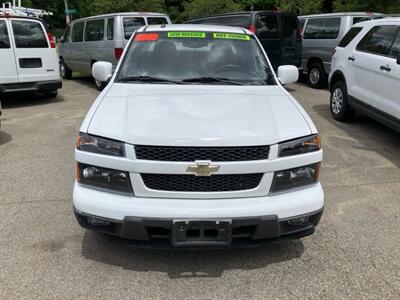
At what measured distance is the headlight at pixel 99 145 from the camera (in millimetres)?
3049

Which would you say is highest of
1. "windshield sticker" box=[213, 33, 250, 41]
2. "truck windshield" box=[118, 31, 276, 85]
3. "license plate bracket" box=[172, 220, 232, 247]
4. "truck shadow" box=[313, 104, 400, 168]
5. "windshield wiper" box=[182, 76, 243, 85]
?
"windshield sticker" box=[213, 33, 250, 41]

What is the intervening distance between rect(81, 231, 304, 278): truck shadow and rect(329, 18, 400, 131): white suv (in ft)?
11.7

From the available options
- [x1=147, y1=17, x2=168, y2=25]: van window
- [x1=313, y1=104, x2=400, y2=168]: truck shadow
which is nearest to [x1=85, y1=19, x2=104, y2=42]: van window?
[x1=147, y1=17, x2=168, y2=25]: van window

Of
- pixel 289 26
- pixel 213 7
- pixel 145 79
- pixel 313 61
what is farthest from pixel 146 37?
pixel 213 7

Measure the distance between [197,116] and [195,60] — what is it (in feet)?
4.30

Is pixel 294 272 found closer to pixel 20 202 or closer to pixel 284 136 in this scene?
pixel 284 136

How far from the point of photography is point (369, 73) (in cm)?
Result: 684

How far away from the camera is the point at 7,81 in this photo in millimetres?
9352

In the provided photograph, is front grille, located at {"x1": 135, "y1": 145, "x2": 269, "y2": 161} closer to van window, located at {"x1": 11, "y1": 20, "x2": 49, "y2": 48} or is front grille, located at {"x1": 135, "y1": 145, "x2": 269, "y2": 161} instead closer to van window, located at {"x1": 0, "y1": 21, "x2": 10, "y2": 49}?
van window, located at {"x1": 0, "y1": 21, "x2": 10, "y2": 49}

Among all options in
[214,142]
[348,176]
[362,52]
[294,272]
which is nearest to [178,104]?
[214,142]

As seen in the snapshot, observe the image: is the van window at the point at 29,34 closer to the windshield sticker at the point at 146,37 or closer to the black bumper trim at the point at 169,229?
the windshield sticker at the point at 146,37

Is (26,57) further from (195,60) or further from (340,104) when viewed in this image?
(340,104)

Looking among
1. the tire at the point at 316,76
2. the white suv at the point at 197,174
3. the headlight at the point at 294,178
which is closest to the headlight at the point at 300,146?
the white suv at the point at 197,174

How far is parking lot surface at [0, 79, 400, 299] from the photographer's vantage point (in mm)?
3086
